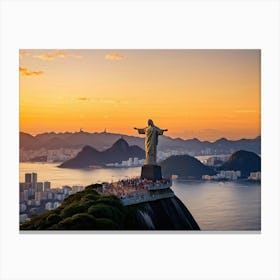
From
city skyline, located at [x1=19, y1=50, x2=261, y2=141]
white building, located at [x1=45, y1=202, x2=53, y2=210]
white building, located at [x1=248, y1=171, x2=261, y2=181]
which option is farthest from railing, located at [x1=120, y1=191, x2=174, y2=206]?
white building, located at [x1=248, y1=171, x2=261, y2=181]

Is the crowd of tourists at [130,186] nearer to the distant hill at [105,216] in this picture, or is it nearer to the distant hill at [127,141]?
the distant hill at [105,216]

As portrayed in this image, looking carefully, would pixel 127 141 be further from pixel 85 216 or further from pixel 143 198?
pixel 85 216

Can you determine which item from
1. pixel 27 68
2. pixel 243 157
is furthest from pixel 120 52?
pixel 243 157

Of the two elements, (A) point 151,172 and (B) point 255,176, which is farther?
(A) point 151,172

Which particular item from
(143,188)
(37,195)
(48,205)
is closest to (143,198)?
(143,188)
